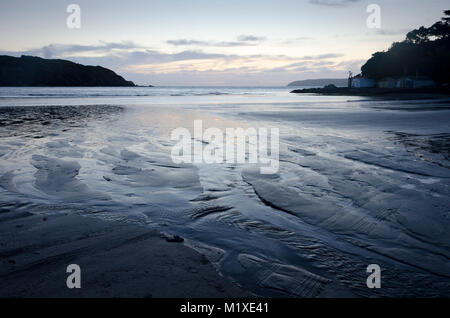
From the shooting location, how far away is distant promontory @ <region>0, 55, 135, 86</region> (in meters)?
124

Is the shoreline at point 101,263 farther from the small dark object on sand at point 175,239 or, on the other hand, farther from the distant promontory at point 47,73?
the distant promontory at point 47,73

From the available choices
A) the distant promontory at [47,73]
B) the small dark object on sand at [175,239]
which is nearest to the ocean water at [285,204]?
the small dark object on sand at [175,239]

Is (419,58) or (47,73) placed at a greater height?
(47,73)

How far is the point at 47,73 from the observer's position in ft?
443

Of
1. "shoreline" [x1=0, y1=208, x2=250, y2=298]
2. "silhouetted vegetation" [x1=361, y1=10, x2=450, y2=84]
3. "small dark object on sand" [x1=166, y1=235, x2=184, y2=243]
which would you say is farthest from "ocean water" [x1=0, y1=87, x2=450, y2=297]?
"silhouetted vegetation" [x1=361, y1=10, x2=450, y2=84]

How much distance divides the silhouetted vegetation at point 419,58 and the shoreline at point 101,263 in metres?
71.7

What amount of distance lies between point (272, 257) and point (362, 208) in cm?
198

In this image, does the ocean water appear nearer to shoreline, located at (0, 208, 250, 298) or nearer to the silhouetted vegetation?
shoreline, located at (0, 208, 250, 298)

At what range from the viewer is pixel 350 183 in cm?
541

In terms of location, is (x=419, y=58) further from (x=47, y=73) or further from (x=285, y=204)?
(x=47, y=73)

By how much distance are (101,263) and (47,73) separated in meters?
157

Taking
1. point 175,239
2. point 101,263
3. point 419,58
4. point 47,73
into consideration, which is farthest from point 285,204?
point 47,73
